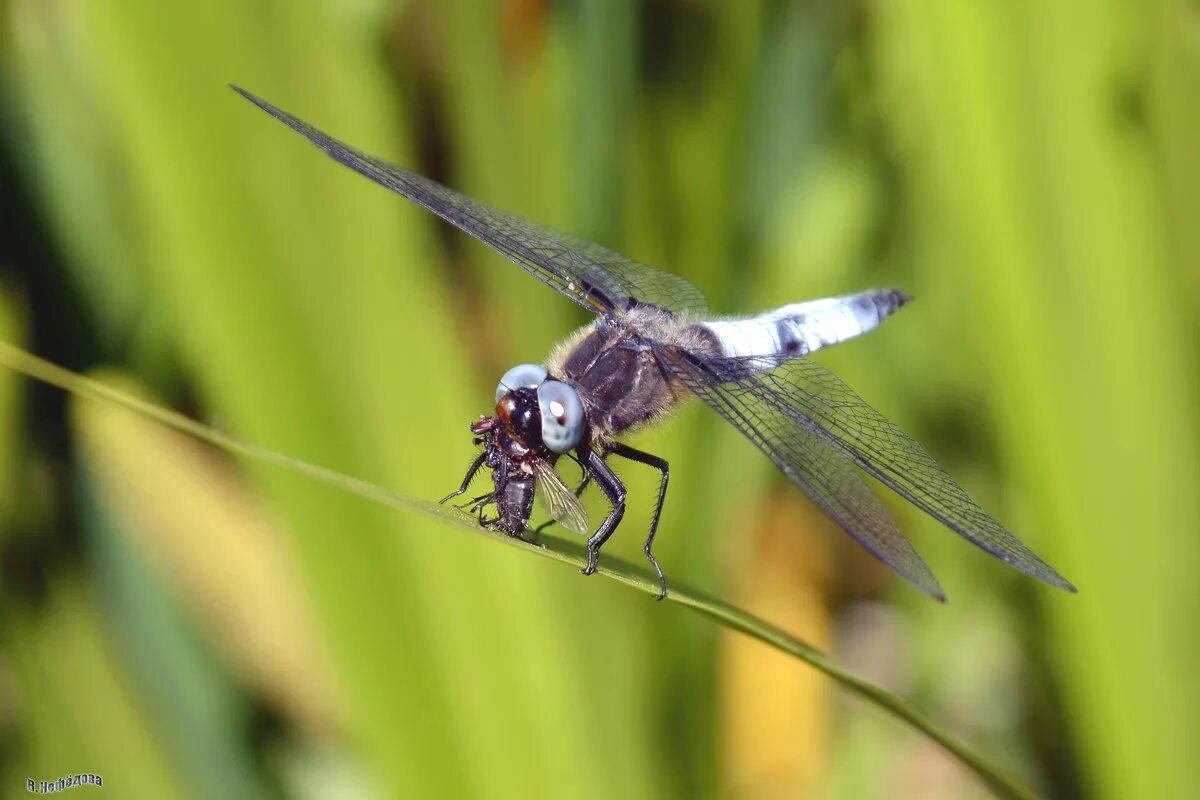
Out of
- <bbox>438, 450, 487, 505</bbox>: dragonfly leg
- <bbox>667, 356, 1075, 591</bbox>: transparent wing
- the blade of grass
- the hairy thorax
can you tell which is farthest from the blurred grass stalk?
<bbox>438, 450, 487, 505</bbox>: dragonfly leg

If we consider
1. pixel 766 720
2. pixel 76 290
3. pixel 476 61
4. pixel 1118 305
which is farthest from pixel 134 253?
pixel 1118 305

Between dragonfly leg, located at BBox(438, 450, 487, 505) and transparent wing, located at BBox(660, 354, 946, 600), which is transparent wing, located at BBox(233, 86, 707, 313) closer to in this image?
transparent wing, located at BBox(660, 354, 946, 600)

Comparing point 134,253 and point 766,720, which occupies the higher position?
point 134,253

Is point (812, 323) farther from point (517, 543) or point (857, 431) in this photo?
point (517, 543)

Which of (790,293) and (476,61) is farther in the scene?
(790,293)

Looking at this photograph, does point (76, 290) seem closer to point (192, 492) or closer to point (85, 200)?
point (85, 200)
